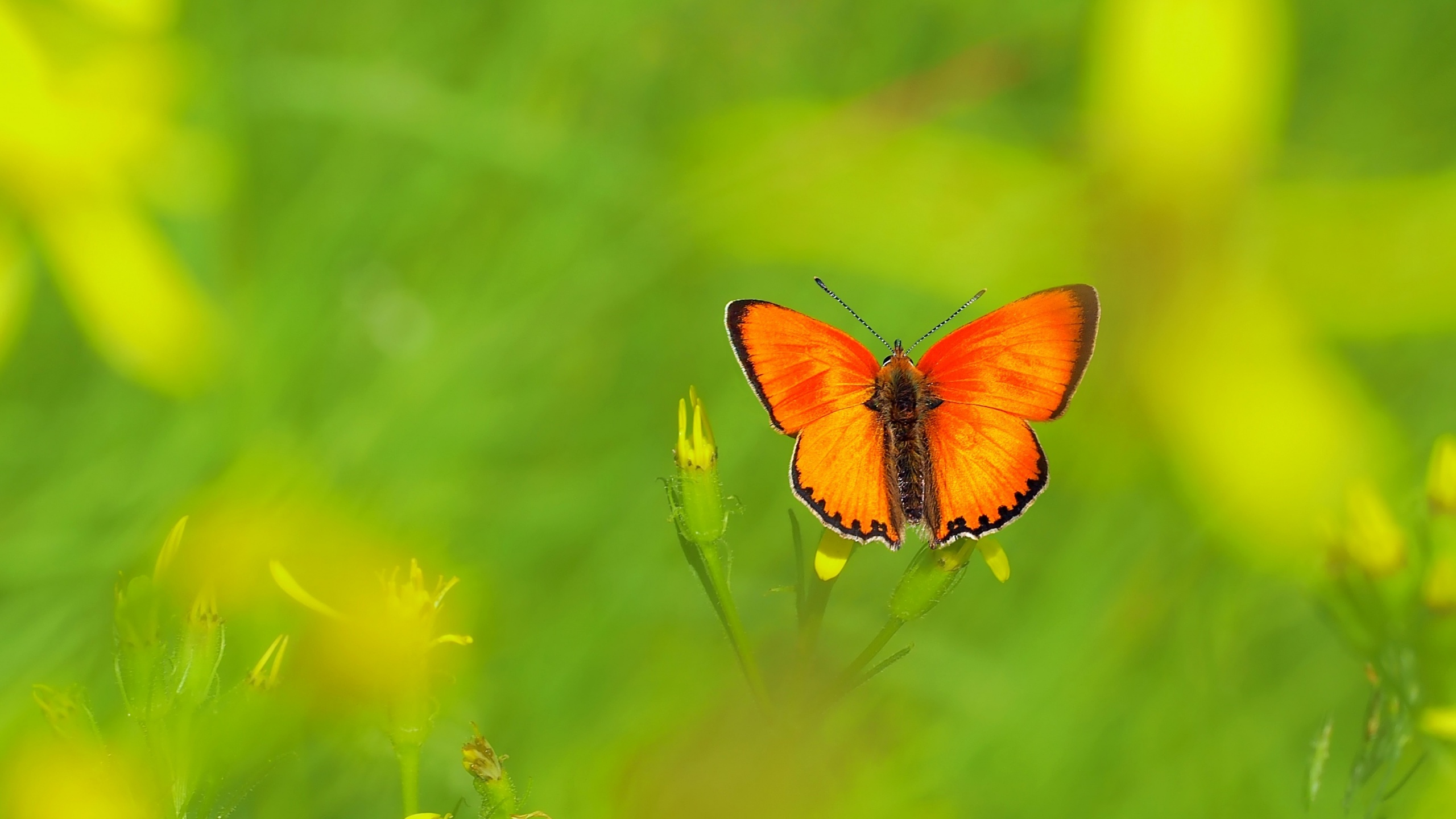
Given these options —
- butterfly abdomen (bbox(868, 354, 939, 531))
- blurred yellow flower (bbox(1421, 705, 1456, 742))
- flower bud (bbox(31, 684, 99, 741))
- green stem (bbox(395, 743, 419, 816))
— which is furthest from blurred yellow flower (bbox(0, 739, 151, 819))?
blurred yellow flower (bbox(1421, 705, 1456, 742))

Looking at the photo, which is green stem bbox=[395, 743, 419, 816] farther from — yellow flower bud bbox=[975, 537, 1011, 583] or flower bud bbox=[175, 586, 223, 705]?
yellow flower bud bbox=[975, 537, 1011, 583]


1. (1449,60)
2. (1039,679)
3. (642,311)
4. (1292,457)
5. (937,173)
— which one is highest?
(1449,60)

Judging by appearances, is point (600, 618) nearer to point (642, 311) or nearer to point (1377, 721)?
point (642, 311)

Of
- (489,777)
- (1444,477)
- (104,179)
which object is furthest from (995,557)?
(104,179)

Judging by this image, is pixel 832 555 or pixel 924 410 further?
pixel 924 410

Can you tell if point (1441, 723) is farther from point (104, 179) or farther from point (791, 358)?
point (104, 179)


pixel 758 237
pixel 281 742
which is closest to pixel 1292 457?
pixel 758 237
